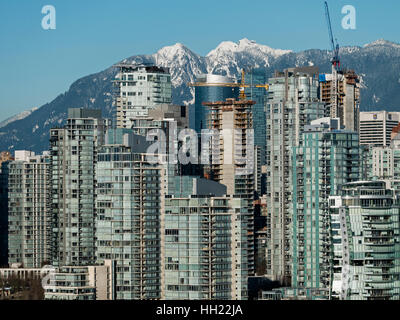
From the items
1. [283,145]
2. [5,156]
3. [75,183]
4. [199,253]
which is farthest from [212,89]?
[199,253]

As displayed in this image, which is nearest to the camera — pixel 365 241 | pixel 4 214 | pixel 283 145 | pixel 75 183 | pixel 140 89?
pixel 365 241

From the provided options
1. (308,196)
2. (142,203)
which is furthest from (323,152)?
(142,203)

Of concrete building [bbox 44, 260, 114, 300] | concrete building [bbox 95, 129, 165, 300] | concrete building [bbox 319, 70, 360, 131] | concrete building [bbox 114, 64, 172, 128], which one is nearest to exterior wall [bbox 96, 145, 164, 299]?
concrete building [bbox 95, 129, 165, 300]

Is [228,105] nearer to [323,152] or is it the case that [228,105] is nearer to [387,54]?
[323,152]

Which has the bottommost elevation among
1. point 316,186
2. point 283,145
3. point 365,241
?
point 365,241

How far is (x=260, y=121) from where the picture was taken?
103562 mm

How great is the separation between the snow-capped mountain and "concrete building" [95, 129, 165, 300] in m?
39.8

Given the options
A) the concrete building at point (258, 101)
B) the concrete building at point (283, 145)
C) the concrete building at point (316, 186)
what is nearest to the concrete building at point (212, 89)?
the concrete building at point (258, 101)

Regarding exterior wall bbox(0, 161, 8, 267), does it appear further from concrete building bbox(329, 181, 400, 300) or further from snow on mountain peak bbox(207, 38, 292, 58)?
snow on mountain peak bbox(207, 38, 292, 58)

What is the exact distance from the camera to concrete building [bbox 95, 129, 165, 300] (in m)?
61.9

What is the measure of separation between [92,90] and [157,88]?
2495 cm

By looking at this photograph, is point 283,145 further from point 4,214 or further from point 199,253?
point 199,253

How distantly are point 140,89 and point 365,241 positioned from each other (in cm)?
6370

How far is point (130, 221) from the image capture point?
62.9m
